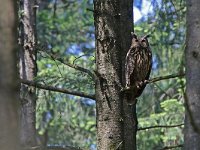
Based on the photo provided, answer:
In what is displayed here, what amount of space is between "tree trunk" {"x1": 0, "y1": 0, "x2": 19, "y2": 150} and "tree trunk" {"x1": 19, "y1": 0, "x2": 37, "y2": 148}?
4880 millimetres

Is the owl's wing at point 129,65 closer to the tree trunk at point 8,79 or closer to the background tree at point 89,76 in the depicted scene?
the background tree at point 89,76

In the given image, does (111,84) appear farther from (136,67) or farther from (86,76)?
(86,76)

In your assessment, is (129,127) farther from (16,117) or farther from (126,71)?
(16,117)

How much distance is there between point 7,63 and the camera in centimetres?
136

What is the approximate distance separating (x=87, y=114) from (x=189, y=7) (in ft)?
33.8

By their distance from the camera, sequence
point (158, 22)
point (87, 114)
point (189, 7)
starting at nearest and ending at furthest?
point (189, 7) < point (158, 22) < point (87, 114)

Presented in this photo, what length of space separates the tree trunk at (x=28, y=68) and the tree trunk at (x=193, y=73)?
120 inches

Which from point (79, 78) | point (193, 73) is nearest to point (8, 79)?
point (193, 73)

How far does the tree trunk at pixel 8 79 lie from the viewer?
1.34 meters

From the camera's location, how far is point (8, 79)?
137cm

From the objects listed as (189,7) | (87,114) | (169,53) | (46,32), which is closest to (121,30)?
(189,7)

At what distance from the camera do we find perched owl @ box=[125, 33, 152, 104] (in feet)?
12.5

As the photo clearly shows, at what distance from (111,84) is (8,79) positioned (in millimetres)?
2439

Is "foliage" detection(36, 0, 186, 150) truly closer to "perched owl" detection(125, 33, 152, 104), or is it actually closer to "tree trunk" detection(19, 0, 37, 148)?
"tree trunk" detection(19, 0, 37, 148)
